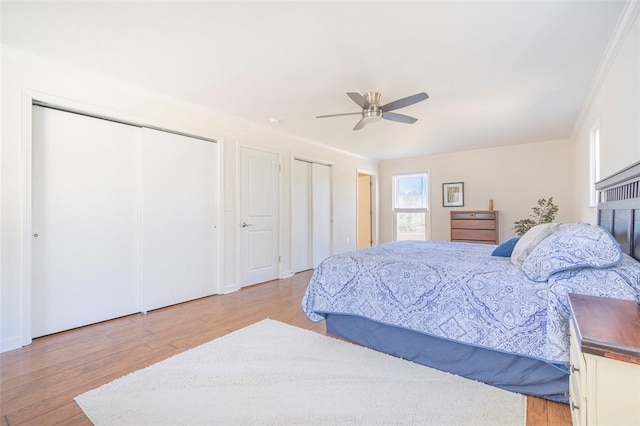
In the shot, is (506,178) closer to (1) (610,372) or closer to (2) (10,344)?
(1) (610,372)

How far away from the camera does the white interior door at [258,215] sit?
4129 millimetres

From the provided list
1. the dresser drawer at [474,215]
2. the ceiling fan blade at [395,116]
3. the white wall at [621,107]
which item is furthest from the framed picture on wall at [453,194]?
the ceiling fan blade at [395,116]

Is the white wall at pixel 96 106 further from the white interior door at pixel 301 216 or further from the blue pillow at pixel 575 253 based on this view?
the blue pillow at pixel 575 253

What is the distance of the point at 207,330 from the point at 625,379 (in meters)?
2.63

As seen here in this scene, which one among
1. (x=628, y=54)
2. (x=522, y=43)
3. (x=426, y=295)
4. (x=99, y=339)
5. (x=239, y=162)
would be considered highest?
(x=522, y=43)

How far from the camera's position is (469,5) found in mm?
1787

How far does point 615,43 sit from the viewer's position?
214 cm

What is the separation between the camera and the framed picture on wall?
6.18 metres

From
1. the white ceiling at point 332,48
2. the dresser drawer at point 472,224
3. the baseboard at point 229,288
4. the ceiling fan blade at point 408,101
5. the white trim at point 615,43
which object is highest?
the white ceiling at point 332,48

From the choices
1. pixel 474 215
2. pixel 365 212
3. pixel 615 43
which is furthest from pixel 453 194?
Answer: pixel 615 43

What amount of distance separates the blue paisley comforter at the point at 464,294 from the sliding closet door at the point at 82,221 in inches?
76.6

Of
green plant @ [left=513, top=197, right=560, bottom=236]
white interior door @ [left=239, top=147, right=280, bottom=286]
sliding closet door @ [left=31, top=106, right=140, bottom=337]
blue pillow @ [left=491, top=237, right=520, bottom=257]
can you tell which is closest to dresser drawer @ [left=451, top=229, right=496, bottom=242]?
green plant @ [left=513, top=197, right=560, bottom=236]

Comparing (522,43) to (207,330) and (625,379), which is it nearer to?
(625,379)

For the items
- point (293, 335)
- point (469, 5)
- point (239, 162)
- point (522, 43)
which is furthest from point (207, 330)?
point (522, 43)
